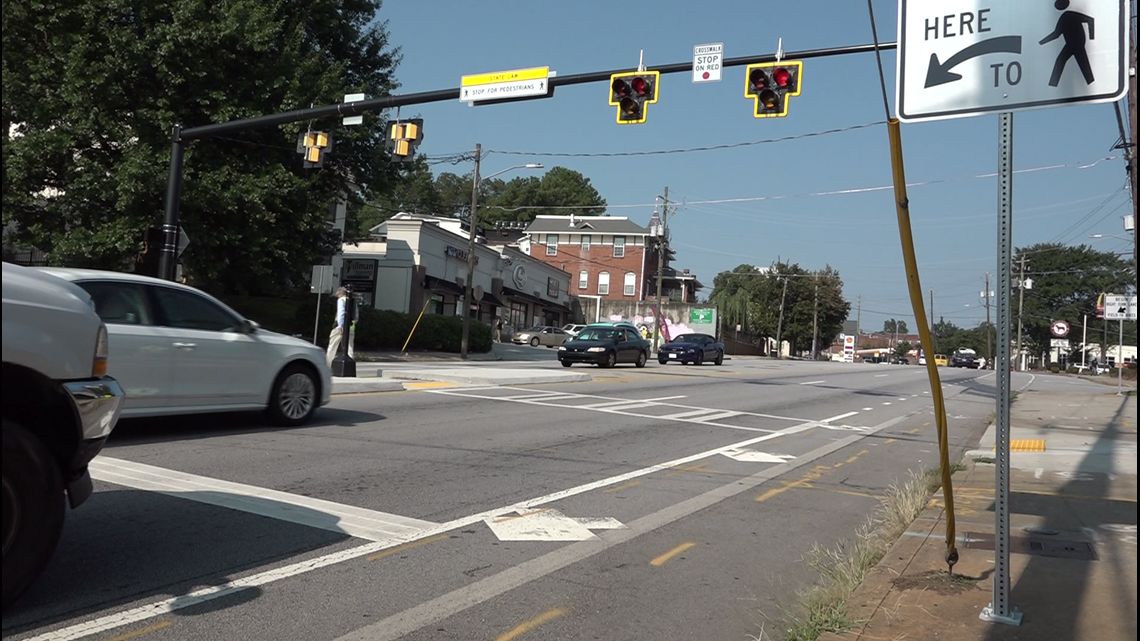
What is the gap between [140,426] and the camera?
10094 millimetres

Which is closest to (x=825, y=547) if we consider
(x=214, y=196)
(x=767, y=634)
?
(x=767, y=634)

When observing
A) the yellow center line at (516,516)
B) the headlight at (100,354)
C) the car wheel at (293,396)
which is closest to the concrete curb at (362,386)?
the car wheel at (293,396)

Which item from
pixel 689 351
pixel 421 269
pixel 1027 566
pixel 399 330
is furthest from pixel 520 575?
pixel 421 269

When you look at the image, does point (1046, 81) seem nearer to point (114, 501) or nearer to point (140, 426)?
point (114, 501)

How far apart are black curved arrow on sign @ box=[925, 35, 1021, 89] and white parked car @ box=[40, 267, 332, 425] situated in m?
7.00

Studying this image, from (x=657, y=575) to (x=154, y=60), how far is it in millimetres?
23065

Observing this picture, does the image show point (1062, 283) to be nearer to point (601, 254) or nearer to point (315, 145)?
Result: point (601, 254)

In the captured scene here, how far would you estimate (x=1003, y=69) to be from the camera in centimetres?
451

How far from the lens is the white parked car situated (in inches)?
355

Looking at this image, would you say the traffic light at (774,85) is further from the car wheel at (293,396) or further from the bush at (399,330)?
the bush at (399,330)

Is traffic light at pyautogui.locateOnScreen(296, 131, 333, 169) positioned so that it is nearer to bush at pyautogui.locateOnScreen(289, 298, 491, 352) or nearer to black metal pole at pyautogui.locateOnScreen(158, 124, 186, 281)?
A: black metal pole at pyautogui.locateOnScreen(158, 124, 186, 281)

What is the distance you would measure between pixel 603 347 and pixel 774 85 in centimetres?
1620

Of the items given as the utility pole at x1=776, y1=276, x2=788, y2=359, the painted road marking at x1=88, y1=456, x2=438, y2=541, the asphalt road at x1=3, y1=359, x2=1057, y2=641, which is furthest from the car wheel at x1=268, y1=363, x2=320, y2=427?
the utility pole at x1=776, y1=276, x2=788, y2=359

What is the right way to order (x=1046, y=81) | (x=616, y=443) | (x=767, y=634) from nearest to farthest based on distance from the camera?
(x=1046, y=81) < (x=767, y=634) < (x=616, y=443)
